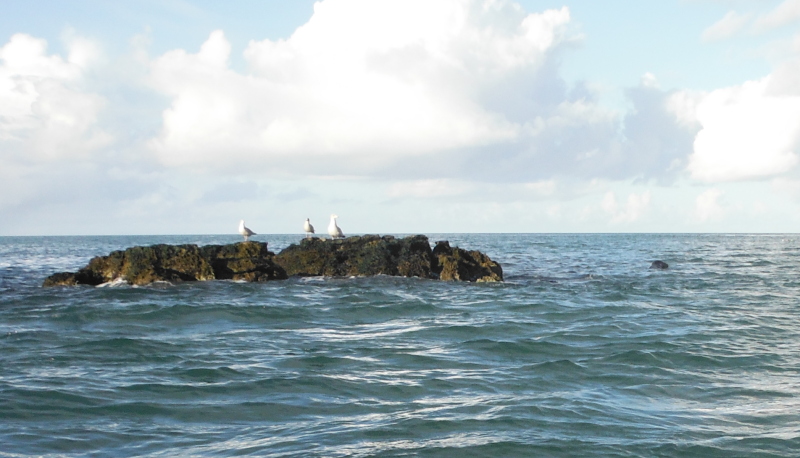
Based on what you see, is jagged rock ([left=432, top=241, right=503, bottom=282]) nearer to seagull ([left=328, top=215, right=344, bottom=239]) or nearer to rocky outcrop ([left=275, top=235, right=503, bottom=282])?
rocky outcrop ([left=275, top=235, right=503, bottom=282])

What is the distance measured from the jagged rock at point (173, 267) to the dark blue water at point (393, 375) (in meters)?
2.40

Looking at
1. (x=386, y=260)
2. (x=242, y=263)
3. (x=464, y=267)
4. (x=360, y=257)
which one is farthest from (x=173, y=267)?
(x=464, y=267)

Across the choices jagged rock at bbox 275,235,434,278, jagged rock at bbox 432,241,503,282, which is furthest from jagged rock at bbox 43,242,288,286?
jagged rock at bbox 432,241,503,282

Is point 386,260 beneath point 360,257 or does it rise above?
beneath

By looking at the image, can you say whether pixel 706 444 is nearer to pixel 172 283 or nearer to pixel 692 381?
pixel 692 381

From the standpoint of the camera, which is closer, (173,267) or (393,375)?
(393,375)

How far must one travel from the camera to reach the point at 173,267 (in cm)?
2542

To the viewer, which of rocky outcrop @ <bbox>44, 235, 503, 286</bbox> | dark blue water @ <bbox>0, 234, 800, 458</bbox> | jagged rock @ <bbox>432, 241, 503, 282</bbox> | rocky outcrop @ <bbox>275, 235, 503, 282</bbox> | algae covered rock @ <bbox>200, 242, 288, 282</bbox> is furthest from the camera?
rocky outcrop @ <bbox>275, 235, 503, 282</bbox>

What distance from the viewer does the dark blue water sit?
338 inches

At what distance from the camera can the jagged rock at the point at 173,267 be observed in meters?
24.6

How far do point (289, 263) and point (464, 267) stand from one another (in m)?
6.63

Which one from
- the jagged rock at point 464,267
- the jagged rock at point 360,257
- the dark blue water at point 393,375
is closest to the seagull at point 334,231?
the jagged rock at point 360,257

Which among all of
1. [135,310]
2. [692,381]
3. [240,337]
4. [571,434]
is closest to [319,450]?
[571,434]

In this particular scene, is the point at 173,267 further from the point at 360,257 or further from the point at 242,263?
the point at 360,257
